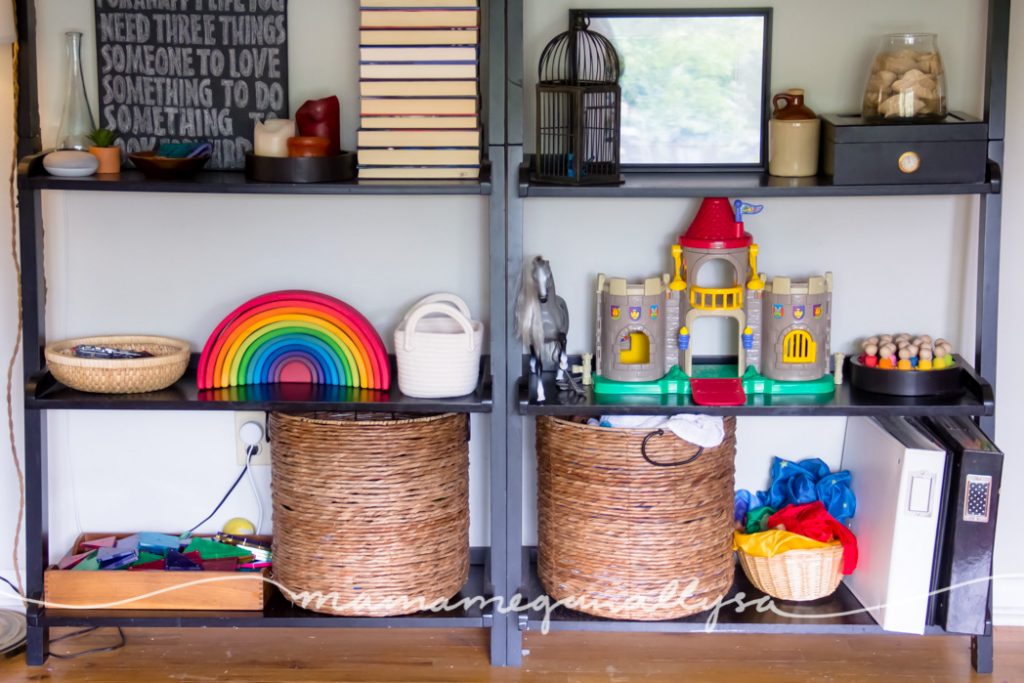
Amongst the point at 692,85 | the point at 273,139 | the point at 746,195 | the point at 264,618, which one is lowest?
the point at 264,618

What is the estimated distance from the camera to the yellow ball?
10.5 ft

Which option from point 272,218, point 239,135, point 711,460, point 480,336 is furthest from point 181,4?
point 711,460

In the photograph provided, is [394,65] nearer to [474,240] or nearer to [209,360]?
[474,240]

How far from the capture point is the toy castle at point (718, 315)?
2.85 metres

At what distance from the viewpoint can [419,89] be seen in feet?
8.96

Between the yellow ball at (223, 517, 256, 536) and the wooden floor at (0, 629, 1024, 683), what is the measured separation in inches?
8.9

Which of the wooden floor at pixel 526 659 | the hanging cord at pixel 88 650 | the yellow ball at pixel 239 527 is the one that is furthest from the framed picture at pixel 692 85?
the hanging cord at pixel 88 650

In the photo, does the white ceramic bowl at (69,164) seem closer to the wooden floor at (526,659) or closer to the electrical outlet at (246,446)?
the electrical outlet at (246,446)

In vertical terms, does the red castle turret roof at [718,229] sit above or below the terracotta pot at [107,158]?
below

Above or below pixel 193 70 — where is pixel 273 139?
below

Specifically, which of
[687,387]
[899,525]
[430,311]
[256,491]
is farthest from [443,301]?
[899,525]

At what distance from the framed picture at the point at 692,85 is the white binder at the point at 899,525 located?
0.67 m

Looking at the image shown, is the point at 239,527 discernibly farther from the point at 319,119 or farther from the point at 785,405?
the point at 785,405

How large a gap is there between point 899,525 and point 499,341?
0.90 meters
